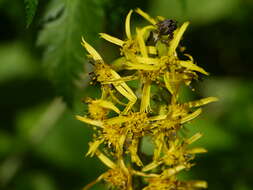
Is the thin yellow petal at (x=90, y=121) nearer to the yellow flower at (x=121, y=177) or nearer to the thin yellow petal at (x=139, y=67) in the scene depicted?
the yellow flower at (x=121, y=177)

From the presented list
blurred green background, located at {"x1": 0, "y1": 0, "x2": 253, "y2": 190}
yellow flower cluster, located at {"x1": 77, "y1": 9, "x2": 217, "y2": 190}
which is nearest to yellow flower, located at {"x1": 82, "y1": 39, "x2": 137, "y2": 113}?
yellow flower cluster, located at {"x1": 77, "y1": 9, "x2": 217, "y2": 190}

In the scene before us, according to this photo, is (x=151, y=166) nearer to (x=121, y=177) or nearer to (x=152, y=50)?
(x=121, y=177)

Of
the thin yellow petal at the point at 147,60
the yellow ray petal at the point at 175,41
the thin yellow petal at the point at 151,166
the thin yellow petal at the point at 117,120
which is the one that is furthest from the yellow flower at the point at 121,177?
the yellow ray petal at the point at 175,41

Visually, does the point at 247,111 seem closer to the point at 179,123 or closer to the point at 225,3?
the point at 225,3

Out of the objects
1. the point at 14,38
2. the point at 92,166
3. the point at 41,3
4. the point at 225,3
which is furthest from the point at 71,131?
the point at 225,3

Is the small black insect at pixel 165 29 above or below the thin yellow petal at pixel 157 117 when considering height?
above

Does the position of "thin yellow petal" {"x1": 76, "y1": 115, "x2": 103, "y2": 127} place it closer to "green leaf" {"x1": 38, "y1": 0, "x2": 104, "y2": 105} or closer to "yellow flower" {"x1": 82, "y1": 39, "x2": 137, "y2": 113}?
"green leaf" {"x1": 38, "y1": 0, "x2": 104, "y2": 105}
